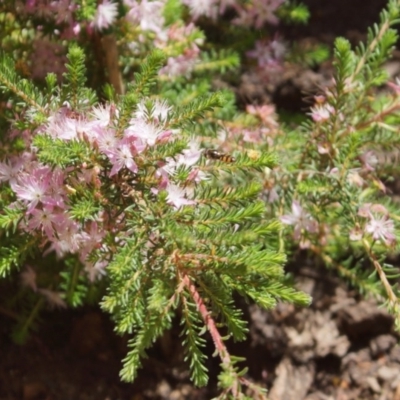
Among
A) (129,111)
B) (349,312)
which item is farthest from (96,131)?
(349,312)

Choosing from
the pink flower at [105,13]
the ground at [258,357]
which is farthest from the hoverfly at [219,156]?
the ground at [258,357]

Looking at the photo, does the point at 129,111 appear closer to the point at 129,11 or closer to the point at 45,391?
the point at 129,11

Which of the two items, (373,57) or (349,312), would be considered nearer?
(373,57)

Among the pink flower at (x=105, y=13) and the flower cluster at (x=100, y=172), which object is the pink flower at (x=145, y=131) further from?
the pink flower at (x=105, y=13)

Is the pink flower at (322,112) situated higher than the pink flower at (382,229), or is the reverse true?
the pink flower at (322,112)

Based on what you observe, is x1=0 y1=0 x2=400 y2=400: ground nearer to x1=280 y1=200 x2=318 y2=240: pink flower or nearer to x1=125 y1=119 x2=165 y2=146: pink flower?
x1=280 y1=200 x2=318 y2=240: pink flower

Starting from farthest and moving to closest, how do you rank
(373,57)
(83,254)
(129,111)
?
(373,57)
(83,254)
(129,111)

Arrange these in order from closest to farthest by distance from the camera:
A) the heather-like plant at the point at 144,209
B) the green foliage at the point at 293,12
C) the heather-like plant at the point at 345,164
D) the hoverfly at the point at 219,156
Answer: the heather-like plant at the point at 144,209, the hoverfly at the point at 219,156, the heather-like plant at the point at 345,164, the green foliage at the point at 293,12

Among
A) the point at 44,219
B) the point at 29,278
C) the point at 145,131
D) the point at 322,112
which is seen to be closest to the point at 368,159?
the point at 322,112

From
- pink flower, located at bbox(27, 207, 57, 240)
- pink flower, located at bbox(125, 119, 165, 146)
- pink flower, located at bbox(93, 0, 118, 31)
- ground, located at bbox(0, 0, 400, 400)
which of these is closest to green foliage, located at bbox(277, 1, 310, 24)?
ground, located at bbox(0, 0, 400, 400)
